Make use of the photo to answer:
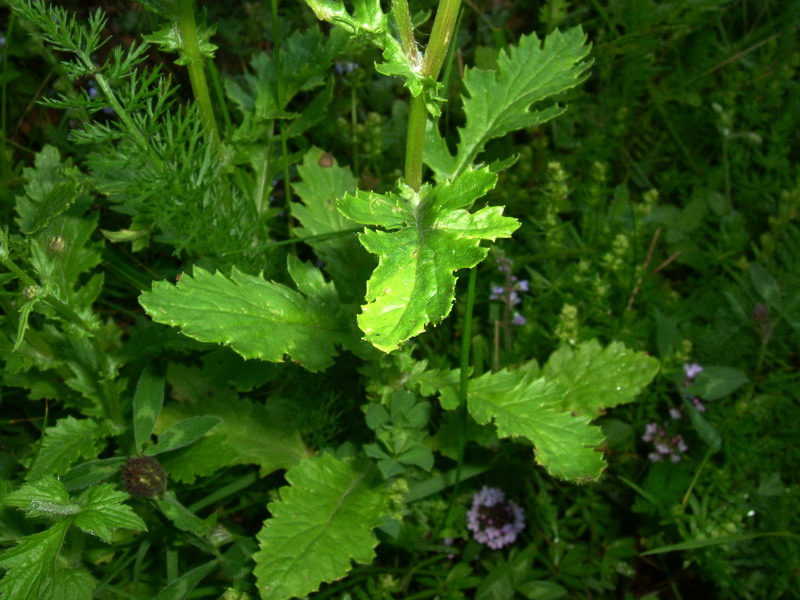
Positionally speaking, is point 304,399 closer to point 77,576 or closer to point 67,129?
point 77,576

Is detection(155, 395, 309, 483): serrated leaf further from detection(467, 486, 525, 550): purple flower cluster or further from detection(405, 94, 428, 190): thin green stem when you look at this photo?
detection(405, 94, 428, 190): thin green stem

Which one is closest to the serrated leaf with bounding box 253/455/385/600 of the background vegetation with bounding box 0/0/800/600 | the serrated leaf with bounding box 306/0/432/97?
the background vegetation with bounding box 0/0/800/600

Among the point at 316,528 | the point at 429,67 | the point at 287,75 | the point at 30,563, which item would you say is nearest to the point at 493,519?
the point at 316,528

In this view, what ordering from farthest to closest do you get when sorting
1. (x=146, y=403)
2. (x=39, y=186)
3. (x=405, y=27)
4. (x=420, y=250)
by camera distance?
(x=39, y=186) < (x=146, y=403) < (x=405, y=27) < (x=420, y=250)

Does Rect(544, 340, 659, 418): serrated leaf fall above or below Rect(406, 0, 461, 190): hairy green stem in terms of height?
below

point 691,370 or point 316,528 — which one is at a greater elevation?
point 316,528

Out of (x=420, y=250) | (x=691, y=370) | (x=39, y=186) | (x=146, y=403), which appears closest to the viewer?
(x=420, y=250)

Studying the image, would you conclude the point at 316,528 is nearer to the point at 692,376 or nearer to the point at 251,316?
the point at 251,316
